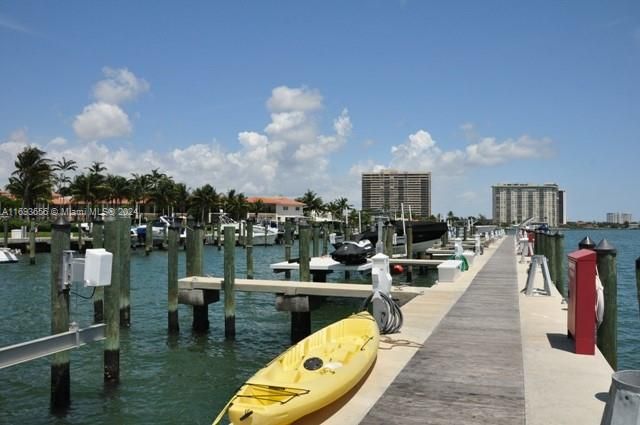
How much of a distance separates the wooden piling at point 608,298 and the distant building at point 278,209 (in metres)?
124

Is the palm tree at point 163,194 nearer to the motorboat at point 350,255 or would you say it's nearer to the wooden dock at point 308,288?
the motorboat at point 350,255

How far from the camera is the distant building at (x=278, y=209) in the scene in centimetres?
13788

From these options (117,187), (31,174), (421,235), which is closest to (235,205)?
(117,187)

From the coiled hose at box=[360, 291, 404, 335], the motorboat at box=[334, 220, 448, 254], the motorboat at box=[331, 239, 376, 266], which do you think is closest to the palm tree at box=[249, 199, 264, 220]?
the motorboat at box=[334, 220, 448, 254]

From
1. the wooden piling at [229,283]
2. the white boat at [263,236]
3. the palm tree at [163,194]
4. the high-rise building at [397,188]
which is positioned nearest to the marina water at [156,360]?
the wooden piling at [229,283]

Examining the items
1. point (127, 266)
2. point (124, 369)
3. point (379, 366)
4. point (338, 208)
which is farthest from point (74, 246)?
point (338, 208)

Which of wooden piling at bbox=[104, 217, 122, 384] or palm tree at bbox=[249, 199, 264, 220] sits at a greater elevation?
palm tree at bbox=[249, 199, 264, 220]

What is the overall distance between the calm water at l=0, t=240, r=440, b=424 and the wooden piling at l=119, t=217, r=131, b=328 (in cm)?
51

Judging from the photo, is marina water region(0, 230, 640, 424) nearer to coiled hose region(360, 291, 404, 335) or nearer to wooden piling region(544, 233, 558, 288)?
wooden piling region(544, 233, 558, 288)

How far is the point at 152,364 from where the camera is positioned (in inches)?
559

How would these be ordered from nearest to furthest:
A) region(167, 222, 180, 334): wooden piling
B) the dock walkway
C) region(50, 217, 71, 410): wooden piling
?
the dock walkway → region(50, 217, 71, 410): wooden piling → region(167, 222, 180, 334): wooden piling

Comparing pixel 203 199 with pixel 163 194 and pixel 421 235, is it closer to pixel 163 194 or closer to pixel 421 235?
pixel 163 194

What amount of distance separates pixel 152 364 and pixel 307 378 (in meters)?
8.78

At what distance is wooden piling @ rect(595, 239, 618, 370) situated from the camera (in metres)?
10.8
